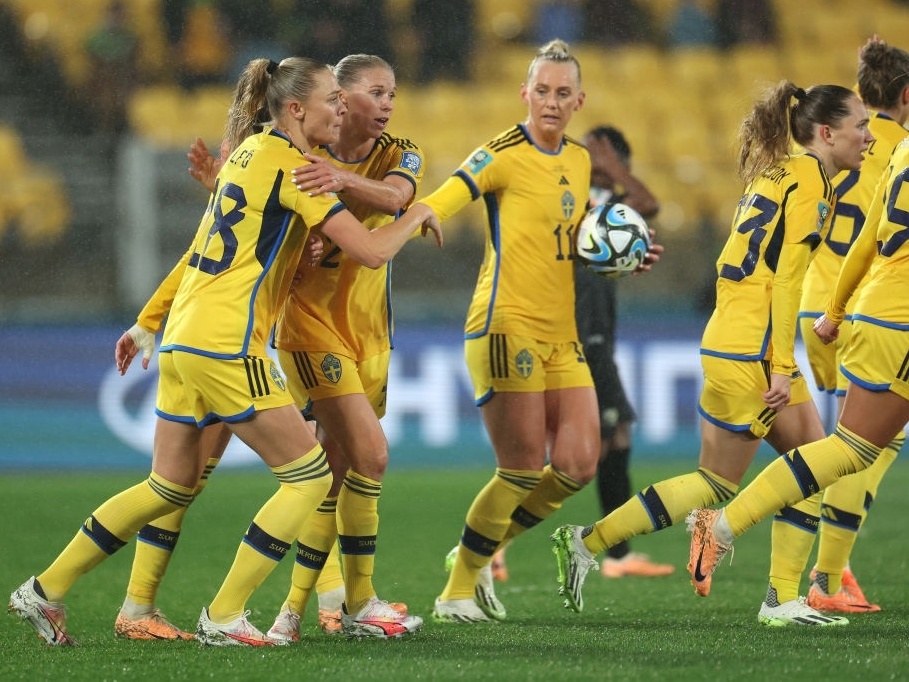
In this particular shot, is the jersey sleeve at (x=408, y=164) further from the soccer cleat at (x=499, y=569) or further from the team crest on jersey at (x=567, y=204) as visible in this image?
the soccer cleat at (x=499, y=569)

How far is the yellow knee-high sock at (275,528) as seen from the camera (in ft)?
16.1

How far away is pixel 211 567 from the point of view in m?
7.63

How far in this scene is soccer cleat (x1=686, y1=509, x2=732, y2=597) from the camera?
17.8ft

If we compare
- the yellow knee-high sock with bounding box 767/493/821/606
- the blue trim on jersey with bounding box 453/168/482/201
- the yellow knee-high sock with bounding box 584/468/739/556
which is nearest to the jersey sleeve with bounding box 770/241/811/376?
the yellow knee-high sock with bounding box 584/468/739/556

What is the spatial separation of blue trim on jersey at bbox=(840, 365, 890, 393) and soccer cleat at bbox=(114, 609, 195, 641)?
2.74 metres

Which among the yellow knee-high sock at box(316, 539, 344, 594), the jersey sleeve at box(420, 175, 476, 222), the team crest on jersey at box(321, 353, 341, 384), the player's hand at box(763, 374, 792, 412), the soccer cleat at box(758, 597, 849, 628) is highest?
the jersey sleeve at box(420, 175, 476, 222)

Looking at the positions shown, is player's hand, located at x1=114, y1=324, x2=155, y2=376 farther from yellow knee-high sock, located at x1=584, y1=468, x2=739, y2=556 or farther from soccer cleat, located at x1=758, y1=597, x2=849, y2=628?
soccer cleat, located at x1=758, y1=597, x2=849, y2=628

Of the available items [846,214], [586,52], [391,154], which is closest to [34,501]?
[391,154]

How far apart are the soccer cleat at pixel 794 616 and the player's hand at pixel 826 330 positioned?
45.1 inches

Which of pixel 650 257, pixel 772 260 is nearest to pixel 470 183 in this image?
pixel 650 257

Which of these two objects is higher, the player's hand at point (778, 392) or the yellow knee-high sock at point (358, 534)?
the player's hand at point (778, 392)

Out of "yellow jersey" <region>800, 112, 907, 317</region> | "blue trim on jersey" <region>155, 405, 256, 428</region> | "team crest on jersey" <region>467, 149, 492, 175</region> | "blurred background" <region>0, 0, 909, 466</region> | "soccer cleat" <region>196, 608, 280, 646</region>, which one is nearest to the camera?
"blue trim on jersey" <region>155, 405, 256, 428</region>

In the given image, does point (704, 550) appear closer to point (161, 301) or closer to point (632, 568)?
point (632, 568)

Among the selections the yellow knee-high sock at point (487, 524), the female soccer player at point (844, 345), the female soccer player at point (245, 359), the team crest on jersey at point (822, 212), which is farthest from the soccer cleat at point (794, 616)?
the female soccer player at point (245, 359)
